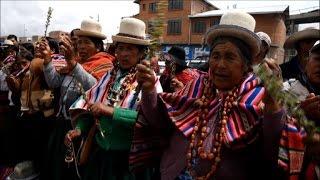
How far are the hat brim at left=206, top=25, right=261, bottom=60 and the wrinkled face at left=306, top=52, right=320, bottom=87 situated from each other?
404 mm

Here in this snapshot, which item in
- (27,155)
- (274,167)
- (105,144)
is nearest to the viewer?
(274,167)

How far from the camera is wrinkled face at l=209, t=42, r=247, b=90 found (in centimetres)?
237

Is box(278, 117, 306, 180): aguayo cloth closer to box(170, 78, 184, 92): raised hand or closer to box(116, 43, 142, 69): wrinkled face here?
box(116, 43, 142, 69): wrinkled face

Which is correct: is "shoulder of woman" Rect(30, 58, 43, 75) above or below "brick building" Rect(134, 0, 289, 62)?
below

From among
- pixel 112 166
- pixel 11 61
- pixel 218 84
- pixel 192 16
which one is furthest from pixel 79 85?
pixel 192 16

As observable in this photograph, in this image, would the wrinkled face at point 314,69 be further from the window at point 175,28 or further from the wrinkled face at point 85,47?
the window at point 175,28

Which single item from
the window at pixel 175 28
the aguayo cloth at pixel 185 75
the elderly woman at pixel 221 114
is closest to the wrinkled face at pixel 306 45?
the elderly woman at pixel 221 114

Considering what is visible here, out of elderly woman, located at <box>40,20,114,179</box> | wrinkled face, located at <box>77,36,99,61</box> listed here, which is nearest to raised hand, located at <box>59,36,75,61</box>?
elderly woman, located at <box>40,20,114,179</box>

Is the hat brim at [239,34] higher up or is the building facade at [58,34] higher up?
the building facade at [58,34]

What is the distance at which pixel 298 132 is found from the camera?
1.98 metres

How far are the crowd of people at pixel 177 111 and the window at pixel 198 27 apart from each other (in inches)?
1576

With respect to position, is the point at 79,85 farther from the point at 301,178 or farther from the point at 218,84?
the point at 301,178

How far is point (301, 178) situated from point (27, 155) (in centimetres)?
385

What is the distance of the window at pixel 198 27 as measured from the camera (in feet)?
144
